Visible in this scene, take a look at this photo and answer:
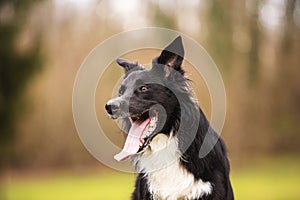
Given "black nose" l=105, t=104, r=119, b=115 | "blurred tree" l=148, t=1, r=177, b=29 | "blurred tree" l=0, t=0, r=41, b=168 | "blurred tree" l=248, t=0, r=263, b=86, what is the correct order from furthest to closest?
"blurred tree" l=148, t=1, r=177, b=29 < "blurred tree" l=248, t=0, r=263, b=86 < "blurred tree" l=0, t=0, r=41, b=168 < "black nose" l=105, t=104, r=119, b=115

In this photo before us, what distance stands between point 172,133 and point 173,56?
2.18ft

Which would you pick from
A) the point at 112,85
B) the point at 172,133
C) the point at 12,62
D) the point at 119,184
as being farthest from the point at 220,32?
the point at 172,133

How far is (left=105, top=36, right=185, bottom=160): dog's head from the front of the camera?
15.6 ft

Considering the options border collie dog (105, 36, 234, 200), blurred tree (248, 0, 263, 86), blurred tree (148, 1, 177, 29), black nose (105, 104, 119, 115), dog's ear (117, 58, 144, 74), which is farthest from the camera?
blurred tree (148, 1, 177, 29)

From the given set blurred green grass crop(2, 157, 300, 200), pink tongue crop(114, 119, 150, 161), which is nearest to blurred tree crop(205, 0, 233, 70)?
blurred green grass crop(2, 157, 300, 200)

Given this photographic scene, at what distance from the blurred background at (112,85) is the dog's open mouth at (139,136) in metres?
10.1

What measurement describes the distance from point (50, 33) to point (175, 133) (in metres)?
18.3

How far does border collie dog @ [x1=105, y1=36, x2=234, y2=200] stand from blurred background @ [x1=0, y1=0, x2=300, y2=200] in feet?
33.0

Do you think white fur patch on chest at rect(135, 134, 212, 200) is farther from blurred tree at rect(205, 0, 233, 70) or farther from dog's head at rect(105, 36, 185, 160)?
blurred tree at rect(205, 0, 233, 70)

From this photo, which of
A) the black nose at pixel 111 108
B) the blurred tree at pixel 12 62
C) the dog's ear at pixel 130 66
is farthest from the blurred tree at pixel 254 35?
the black nose at pixel 111 108

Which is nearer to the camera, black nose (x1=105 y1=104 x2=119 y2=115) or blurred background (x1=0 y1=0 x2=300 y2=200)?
black nose (x1=105 y1=104 x2=119 y2=115)

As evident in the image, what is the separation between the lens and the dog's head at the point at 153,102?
4750 millimetres

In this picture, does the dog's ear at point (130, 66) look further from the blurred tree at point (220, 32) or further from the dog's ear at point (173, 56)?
the blurred tree at point (220, 32)

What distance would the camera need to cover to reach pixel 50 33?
2239 centimetres
